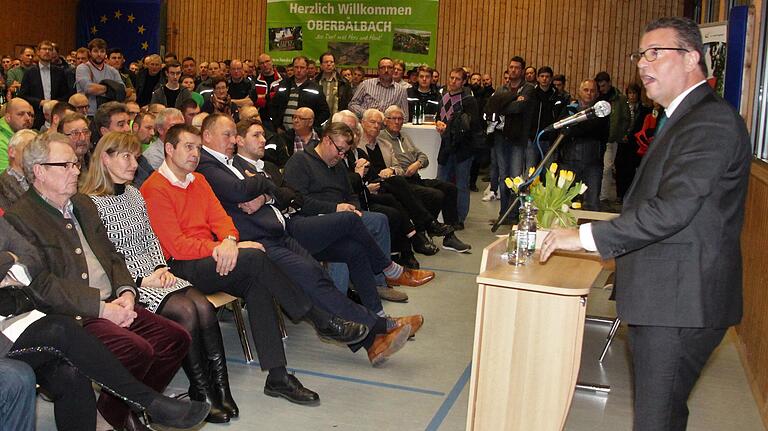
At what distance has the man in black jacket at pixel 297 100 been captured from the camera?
8.65 metres

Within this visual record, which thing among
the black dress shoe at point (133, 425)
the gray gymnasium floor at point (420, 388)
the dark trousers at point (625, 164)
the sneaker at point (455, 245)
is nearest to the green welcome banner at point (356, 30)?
the dark trousers at point (625, 164)

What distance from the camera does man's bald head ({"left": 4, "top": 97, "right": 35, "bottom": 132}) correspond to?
4.99m

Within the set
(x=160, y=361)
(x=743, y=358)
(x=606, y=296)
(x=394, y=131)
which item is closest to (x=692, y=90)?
(x=160, y=361)

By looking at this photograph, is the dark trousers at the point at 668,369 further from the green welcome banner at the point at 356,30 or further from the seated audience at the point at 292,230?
the green welcome banner at the point at 356,30

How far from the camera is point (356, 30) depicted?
14.8m

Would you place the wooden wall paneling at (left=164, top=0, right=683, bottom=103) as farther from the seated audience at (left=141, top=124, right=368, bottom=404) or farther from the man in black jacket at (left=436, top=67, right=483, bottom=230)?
the seated audience at (left=141, top=124, right=368, bottom=404)

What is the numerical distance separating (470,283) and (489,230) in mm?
2285

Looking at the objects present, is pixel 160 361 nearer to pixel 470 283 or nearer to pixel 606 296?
pixel 470 283

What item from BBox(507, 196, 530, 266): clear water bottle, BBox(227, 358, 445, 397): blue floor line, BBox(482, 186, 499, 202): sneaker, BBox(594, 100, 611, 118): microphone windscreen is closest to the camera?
BBox(507, 196, 530, 266): clear water bottle

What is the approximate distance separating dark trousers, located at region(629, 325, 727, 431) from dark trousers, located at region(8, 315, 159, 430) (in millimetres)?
1738

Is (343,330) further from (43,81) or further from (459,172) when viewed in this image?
(43,81)

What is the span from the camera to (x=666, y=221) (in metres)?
2.14

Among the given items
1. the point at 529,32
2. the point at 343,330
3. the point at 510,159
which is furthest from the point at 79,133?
the point at 529,32

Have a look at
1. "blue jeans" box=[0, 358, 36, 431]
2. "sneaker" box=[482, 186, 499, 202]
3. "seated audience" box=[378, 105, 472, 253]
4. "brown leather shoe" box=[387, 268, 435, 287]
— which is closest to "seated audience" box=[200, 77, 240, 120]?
"seated audience" box=[378, 105, 472, 253]
